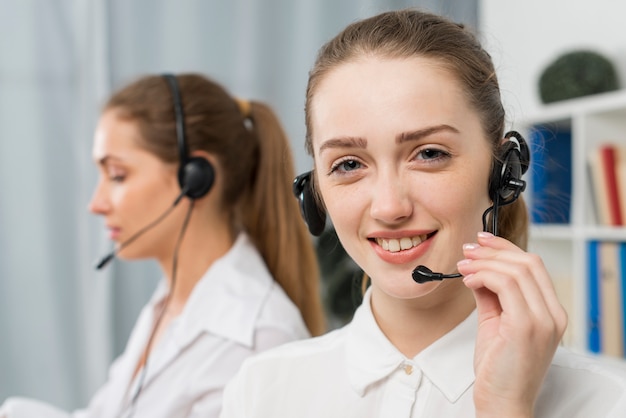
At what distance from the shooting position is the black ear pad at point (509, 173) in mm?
887

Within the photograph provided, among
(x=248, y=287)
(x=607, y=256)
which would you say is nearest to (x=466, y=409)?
(x=248, y=287)

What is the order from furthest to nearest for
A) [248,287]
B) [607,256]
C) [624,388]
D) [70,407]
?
[70,407] < [607,256] < [248,287] < [624,388]

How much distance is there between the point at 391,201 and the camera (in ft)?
2.81

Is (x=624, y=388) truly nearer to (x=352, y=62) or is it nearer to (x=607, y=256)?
(x=352, y=62)

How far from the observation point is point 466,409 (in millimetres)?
927

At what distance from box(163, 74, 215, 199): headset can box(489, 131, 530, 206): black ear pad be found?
0.84m

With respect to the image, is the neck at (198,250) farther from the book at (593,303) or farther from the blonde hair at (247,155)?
the book at (593,303)

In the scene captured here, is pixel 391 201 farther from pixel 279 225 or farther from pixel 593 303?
pixel 593 303

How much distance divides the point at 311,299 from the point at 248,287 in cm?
21

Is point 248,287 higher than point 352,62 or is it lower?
lower

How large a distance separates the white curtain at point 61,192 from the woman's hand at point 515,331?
1871 millimetres

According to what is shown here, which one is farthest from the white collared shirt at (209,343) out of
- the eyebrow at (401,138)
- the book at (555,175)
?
the book at (555,175)

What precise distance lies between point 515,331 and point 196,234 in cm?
102

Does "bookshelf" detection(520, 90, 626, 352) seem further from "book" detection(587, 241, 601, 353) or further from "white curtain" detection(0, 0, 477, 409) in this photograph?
"white curtain" detection(0, 0, 477, 409)
